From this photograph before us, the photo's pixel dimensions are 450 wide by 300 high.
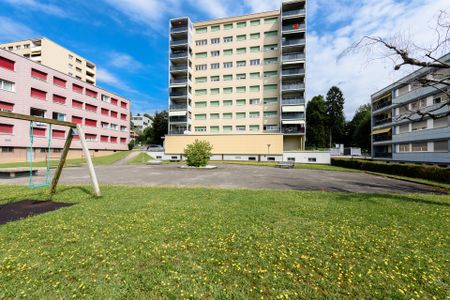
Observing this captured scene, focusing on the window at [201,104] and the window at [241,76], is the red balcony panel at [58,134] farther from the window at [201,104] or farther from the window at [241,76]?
the window at [241,76]

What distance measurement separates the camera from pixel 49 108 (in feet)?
117

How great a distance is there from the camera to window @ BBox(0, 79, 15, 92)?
29.4m

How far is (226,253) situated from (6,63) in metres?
43.9

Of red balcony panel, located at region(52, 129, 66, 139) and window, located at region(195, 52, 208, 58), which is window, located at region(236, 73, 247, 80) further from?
red balcony panel, located at region(52, 129, 66, 139)

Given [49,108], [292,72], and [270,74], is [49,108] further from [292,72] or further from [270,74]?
[292,72]

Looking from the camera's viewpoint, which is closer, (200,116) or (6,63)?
(6,63)

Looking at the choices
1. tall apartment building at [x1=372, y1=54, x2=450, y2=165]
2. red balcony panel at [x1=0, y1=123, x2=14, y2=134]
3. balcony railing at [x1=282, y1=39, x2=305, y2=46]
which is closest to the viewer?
tall apartment building at [x1=372, y1=54, x2=450, y2=165]

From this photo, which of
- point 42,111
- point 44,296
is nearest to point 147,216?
point 44,296

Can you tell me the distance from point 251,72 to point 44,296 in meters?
48.0

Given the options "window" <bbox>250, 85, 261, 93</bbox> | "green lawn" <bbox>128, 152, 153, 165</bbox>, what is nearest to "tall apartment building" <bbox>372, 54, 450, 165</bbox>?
"window" <bbox>250, 85, 261, 93</bbox>

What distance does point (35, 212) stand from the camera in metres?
6.39

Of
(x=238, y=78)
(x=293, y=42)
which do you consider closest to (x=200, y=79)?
(x=238, y=78)

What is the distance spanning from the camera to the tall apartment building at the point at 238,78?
40.9 metres

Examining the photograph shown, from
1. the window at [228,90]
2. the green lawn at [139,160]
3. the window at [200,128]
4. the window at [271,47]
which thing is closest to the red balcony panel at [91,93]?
the green lawn at [139,160]
